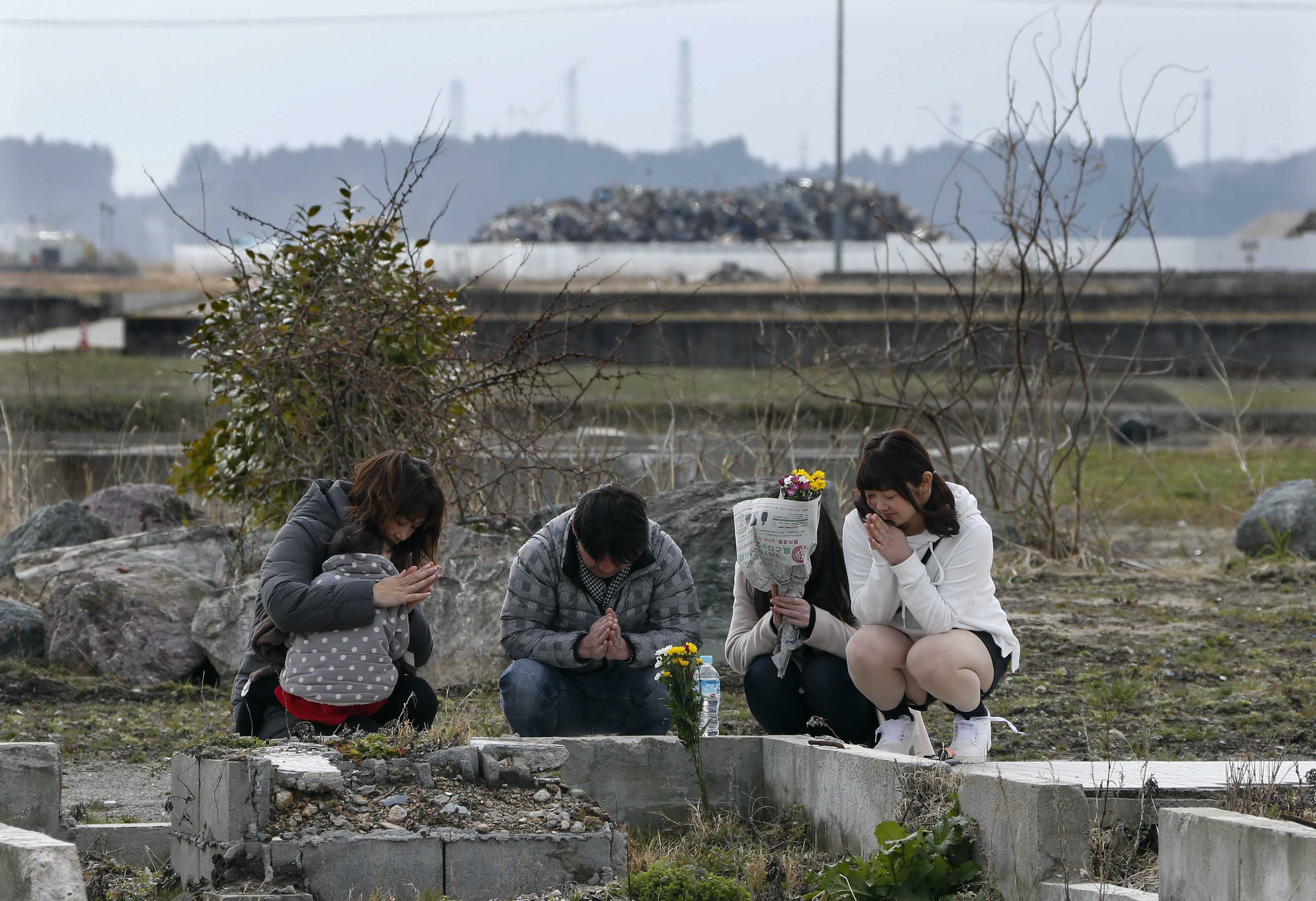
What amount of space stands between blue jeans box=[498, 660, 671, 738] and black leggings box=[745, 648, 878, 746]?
330mm

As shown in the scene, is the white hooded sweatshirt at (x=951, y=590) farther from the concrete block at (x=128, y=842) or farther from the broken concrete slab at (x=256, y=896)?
the concrete block at (x=128, y=842)

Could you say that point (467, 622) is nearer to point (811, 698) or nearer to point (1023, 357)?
point (811, 698)

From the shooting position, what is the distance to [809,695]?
476 centimetres

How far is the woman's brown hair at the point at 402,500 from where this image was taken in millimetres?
4402

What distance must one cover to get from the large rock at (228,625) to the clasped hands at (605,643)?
2.69 meters

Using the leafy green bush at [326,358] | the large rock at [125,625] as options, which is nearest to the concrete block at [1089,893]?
the leafy green bush at [326,358]

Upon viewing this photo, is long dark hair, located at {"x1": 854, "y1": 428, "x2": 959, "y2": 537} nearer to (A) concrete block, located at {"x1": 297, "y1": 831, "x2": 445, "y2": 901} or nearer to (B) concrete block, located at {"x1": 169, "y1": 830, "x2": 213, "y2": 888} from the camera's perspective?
(A) concrete block, located at {"x1": 297, "y1": 831, "x2": 445, "y2": 901}

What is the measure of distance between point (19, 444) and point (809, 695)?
767 cm

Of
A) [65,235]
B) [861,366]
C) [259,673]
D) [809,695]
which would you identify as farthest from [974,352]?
[65,235]

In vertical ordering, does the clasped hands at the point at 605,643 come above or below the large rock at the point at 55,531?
above

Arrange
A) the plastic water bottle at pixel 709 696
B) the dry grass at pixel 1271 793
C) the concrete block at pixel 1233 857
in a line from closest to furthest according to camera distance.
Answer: the concrete block at pixel 1233 857, the dry grass at pixel 1271 793, the plastic water bottle at pixel 709 696

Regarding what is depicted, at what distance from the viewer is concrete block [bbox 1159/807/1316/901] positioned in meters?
2.77

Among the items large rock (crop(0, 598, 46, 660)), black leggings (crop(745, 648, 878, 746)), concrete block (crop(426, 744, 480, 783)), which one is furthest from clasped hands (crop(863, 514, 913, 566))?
large rock (crop(0, 598, 46, 660))

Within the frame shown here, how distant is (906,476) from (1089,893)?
60.1 inches
